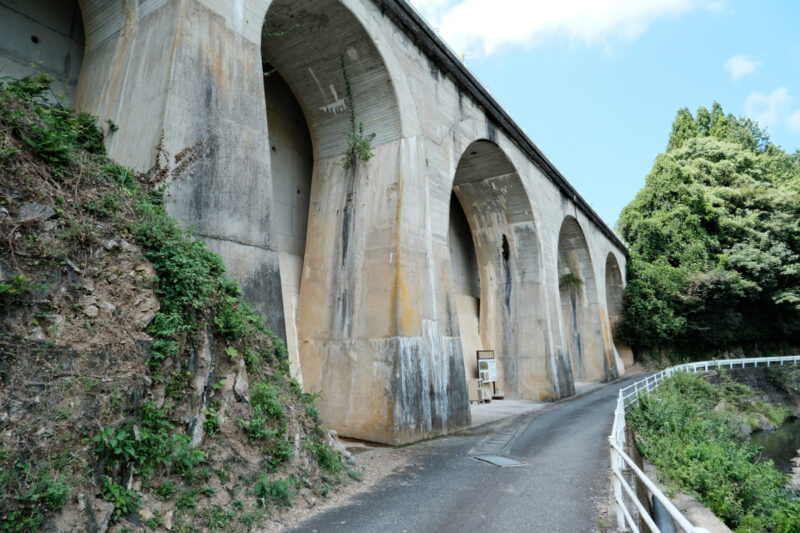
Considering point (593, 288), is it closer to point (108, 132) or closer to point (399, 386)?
point (399, 386)

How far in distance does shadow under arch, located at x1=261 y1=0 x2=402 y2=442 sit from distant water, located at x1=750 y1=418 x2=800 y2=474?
536 inches

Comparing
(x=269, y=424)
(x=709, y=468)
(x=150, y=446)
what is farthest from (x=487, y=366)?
(x=150, y=446)

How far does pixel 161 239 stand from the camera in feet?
17.6

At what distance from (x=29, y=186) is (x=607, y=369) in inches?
1049

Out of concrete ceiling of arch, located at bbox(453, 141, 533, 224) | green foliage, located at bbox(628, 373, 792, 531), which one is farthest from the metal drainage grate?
concrete ceiling of arch, located at bbox(453, 141, 533, 224)

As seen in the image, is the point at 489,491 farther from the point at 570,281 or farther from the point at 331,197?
the point at 570,281

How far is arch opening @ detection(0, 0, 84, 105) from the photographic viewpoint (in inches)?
306

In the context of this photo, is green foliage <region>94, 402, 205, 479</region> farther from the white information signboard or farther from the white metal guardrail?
the white information signboard

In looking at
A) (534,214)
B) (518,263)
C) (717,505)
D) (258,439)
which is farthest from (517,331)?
(258,439)

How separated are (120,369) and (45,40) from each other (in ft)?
23.4

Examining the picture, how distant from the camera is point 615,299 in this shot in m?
32.4

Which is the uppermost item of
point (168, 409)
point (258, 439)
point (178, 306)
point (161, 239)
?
point (161, 239)

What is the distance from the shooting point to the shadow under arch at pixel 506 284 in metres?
17.9

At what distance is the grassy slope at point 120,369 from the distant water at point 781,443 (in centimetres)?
1625
